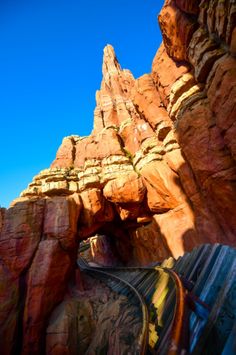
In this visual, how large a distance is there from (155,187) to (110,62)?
5202cm

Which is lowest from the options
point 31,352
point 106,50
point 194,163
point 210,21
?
point 31,352

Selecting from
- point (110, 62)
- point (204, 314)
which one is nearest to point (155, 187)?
point (204, 314)

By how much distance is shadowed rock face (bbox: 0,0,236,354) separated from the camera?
11.0 meters

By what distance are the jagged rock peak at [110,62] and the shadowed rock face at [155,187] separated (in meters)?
37.9

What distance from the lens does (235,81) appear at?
905 centimetres

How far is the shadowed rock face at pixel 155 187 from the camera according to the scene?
11.0 metres

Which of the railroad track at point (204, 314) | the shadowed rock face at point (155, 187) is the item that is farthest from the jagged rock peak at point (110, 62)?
the railroad track at point (204, 314)

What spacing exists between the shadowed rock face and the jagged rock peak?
3792cm

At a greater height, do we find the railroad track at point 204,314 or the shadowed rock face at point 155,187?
the shadowed rock face at point 155,187

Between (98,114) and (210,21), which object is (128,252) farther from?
(98,114)

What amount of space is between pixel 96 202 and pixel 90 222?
1986mm

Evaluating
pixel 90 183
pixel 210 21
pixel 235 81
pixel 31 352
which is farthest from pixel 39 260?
pixel 210 21

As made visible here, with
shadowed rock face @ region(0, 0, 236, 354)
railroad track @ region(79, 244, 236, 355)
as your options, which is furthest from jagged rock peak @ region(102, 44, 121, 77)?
railroad track @ region(79, 244, 236, 355)

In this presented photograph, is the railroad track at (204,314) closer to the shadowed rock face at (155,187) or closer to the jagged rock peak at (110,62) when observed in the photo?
the shadowed rock face at (155,187)
